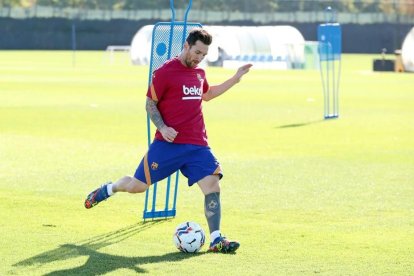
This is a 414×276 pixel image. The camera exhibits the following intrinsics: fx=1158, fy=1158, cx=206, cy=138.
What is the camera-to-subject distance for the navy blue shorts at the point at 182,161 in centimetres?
1009

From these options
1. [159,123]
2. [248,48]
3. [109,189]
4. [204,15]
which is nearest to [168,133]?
[159,123]

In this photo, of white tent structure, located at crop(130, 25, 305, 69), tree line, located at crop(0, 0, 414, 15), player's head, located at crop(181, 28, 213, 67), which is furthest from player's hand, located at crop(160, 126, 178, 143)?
tree line, located at crop(0, 0, 414, 15)

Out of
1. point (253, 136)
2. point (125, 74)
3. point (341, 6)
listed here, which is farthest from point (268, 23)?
point (253, 136)

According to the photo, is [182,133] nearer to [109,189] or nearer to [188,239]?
[188,239]

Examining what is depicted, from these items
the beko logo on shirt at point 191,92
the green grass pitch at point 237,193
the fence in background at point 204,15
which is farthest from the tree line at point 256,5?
the beko logo on shirt at point 191,92

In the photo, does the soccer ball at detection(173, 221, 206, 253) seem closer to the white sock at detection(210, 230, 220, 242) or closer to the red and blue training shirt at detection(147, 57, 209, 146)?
the white sock at detection(210, 230, 220, 242)

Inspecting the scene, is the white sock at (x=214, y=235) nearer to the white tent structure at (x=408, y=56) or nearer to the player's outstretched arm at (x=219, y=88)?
the player's outstretched arm at (x=219, y=88)

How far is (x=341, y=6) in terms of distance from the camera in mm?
103250

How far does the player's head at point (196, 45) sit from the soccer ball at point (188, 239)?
4.73 feet

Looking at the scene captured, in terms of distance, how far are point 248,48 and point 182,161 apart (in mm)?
56554

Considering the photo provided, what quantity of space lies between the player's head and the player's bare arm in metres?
0.53

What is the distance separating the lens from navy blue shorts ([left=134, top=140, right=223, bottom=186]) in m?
10.1

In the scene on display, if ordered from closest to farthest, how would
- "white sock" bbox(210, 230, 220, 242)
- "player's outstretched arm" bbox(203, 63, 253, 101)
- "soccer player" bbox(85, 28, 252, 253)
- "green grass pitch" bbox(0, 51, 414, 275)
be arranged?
"green grass pitch" bbox(0, 51, 414, 275) → "white sock" bbox(210, 230, 220, 242) → "soccer player" bbox(85, 28, 252, 253) → "player's outstretched arm" bbox(203, 63, 253, 101)

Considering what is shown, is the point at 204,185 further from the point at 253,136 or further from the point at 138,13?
the point at 138,13
